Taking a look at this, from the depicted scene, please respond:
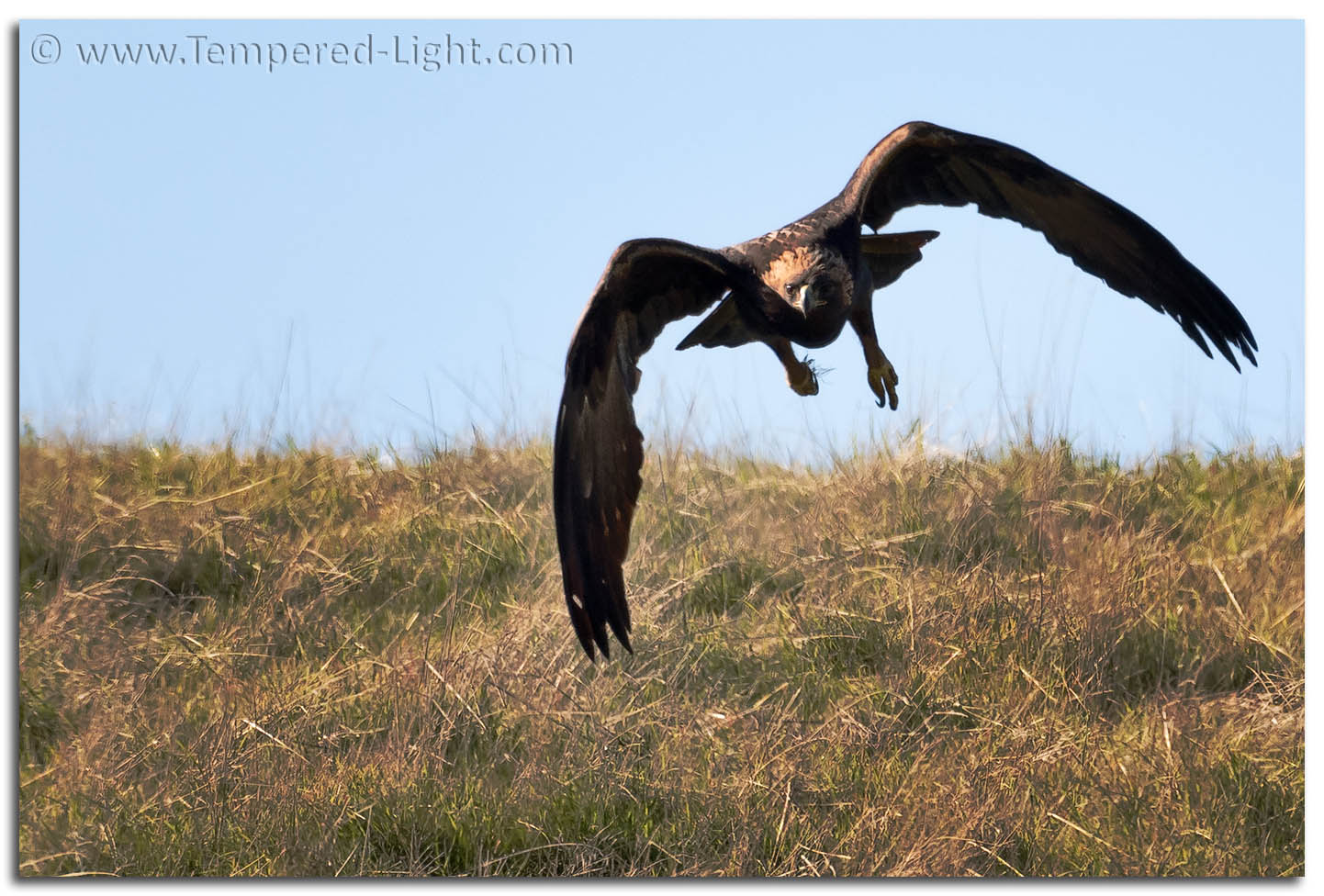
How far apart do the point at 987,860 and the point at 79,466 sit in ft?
14.2

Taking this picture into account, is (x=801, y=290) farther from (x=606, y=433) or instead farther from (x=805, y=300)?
(x=606, y=433)

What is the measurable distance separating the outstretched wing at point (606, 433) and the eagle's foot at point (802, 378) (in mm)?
377

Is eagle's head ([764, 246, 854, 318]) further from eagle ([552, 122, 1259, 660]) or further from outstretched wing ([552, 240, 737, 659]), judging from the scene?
outstretched wing ([552, 240, 737, 659])

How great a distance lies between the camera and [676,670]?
5.99 m

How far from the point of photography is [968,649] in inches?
236

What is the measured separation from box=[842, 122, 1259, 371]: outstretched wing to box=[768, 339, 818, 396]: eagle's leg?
1.85 feet

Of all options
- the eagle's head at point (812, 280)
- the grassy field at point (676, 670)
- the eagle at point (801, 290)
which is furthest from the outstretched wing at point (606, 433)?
the grassy field at point (676, 670)

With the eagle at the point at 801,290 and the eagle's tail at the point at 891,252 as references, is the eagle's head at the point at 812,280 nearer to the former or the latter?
the eagle at the point at 801,290

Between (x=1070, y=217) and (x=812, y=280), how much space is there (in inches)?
49.0

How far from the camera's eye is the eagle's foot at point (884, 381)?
561cm

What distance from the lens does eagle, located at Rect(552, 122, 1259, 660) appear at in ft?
16.8

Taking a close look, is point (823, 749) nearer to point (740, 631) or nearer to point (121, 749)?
point (740, 631)

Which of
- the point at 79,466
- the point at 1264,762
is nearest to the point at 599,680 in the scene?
the point at 1264,762

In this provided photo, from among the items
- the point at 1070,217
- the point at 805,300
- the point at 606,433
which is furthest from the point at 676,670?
the point at 1070,217
